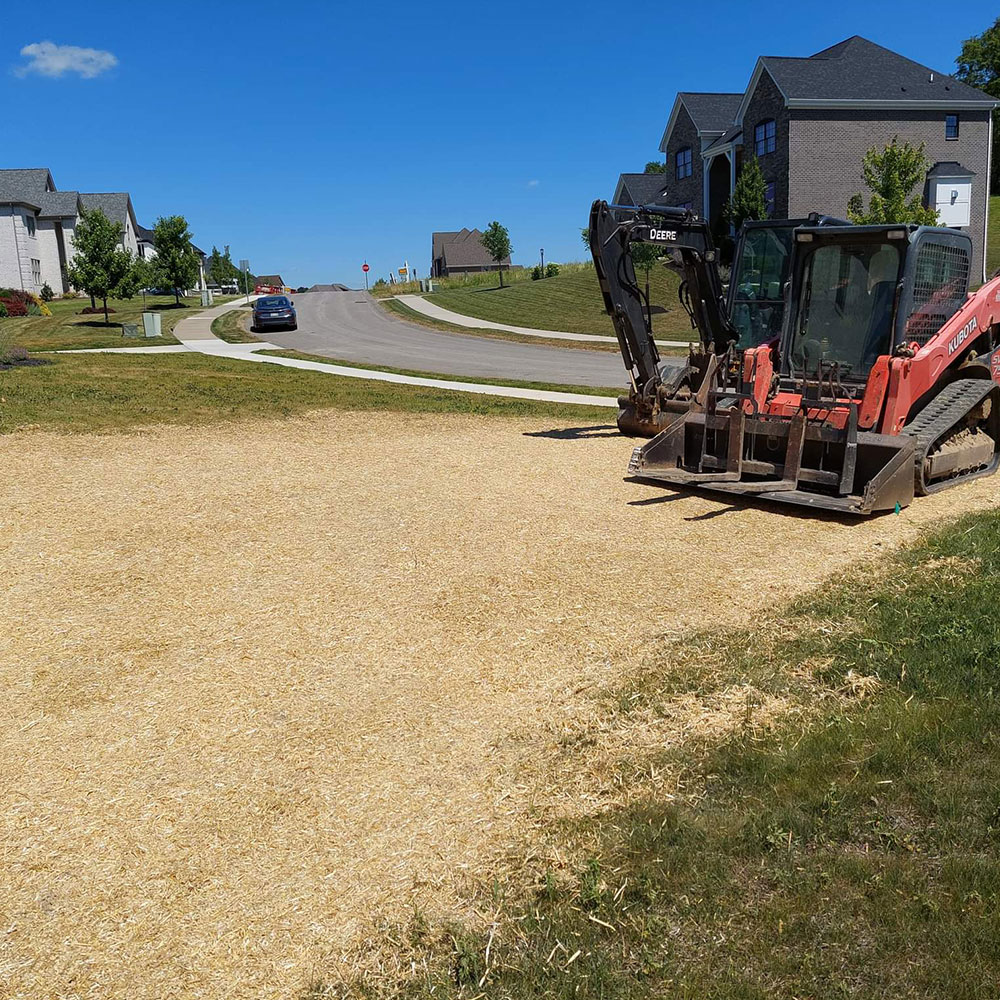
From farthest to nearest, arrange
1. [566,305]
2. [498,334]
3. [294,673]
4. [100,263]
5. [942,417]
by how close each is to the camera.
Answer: [100,263] → [566,305] → [498,334] → [942,417] → [294,673]

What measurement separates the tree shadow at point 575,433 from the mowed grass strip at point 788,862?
28.5 feet

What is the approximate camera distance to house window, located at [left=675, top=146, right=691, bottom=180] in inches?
1945

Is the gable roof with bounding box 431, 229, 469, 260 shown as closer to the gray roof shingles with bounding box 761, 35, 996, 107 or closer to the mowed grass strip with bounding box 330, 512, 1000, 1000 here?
the gray roof shingles with bounding box 761, 35, 996, 107

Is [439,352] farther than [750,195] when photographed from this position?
No

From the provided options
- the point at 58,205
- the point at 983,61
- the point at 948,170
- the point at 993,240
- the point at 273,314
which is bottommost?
the point at 273,314

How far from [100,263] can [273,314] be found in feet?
→ 38.7

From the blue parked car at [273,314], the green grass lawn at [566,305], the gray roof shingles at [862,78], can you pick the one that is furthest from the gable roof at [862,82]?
the blue parked car at [273,314]

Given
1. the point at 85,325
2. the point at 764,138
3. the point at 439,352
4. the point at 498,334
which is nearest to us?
the point at 439,352

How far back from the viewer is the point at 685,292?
43.3ft

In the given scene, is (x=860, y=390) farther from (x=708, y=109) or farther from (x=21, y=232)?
(x=21, y=232)

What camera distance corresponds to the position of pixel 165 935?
3674 mm

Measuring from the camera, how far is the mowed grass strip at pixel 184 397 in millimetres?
14508

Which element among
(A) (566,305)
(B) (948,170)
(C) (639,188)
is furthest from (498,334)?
(C) (639,188)

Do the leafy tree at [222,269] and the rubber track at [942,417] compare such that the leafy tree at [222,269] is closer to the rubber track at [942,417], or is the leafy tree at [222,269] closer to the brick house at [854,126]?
the brick house at [854,126]
